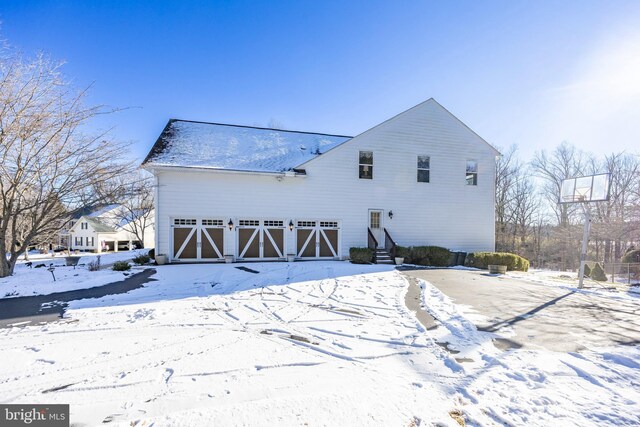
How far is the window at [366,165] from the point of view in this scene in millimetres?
14898

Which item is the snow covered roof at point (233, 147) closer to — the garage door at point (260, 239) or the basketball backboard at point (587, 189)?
the garage door at point (260, 239)

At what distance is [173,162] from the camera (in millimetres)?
12570

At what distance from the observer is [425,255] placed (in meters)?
14.1

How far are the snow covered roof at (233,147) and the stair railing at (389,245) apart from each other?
588 centimetres

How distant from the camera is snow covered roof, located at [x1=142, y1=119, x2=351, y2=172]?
13227mm

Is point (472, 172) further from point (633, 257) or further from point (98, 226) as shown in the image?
point (98, 226)

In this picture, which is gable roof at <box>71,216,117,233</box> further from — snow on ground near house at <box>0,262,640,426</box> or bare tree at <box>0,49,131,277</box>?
snow on ground near house at <box>0,262,640,426</box>

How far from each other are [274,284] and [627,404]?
7305 mm

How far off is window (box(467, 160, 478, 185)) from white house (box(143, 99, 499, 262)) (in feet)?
0.19

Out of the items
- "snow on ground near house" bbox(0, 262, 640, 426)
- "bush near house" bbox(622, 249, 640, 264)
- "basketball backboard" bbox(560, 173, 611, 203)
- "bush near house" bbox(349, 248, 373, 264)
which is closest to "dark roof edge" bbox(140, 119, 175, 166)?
"snow on ground near house" bbox(0, 262, 640, 426)

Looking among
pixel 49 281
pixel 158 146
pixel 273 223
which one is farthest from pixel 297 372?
pixel 158 146

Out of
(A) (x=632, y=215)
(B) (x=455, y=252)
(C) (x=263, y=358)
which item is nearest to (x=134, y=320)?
(C) (x=263, y=358)

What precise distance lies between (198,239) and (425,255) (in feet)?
36.3

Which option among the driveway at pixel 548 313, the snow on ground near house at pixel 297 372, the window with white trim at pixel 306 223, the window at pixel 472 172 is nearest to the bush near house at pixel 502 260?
the driveway at pixel 548 313
